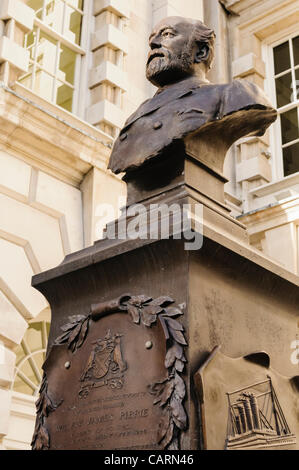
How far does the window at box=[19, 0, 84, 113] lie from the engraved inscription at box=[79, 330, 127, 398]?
5.79 meters

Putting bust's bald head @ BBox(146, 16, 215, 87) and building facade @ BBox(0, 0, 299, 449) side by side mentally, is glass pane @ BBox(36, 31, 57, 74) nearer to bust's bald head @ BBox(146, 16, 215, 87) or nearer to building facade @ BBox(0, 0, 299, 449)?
building facade @ BBox(0, 0, 299, 449)

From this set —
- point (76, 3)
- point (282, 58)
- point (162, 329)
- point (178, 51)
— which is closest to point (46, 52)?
point (76, 3)

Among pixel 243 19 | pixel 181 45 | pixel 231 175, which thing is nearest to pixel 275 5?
pixel 243 19

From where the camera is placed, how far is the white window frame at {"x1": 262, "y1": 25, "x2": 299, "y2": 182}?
10414mm

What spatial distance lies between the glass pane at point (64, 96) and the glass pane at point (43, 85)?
0.20 m

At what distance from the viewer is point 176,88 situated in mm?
3596

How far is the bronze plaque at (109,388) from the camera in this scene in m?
2.70

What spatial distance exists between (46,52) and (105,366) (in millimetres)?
6501

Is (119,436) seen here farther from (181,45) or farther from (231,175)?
(231,175)

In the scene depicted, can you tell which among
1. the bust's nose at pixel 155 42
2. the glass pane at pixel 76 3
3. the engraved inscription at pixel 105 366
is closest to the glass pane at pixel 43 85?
the glass pane at pixel 76 3
